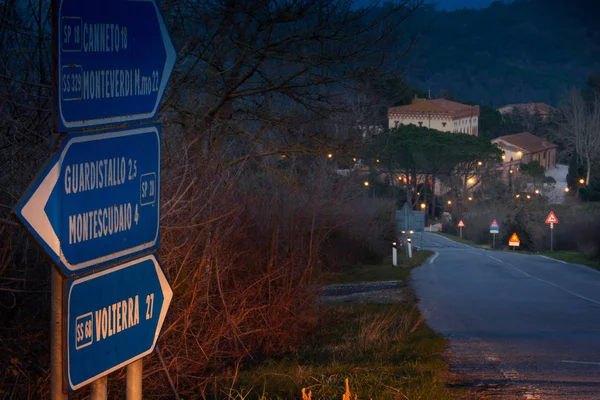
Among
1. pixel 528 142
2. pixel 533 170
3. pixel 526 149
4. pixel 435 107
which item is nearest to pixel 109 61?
pixel 533 170

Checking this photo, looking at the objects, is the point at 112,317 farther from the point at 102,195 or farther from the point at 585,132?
the point at 585,132

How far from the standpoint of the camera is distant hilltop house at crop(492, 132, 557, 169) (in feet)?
287

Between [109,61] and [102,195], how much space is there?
446mm

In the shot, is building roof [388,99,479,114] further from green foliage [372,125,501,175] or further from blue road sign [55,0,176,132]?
blue road sign [55,0,176,132]

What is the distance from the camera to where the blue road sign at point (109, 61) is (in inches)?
97.3

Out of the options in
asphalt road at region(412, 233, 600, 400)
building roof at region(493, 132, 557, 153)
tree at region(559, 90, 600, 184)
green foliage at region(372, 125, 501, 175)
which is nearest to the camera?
asphalt road at region(412, 233, 600, 400)

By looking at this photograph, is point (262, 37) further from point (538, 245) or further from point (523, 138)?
point (523, 138)

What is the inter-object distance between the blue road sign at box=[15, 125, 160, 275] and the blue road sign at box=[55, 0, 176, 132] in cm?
8

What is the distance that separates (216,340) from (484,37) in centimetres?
17057

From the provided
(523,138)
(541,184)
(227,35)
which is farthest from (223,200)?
(523,138)

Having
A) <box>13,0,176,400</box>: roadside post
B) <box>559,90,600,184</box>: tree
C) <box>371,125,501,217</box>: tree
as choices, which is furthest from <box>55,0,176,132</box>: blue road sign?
<box>559,90,600,184</box>: tree

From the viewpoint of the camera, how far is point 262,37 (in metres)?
9.34

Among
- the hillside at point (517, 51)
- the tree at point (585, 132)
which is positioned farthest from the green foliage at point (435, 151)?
the hillside at point (517, 51)

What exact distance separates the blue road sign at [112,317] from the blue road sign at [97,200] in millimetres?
63
